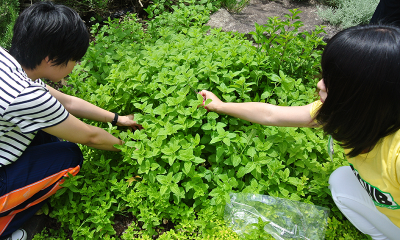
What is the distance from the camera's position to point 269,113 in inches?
83.6

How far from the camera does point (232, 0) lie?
15.6 ft

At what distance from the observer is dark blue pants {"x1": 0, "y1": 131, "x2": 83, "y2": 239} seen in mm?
2002

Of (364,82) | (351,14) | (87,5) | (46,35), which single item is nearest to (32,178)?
(46,35)

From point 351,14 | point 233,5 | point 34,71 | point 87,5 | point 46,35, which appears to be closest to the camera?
point 46,35

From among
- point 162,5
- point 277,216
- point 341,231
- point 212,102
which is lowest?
point 341,231

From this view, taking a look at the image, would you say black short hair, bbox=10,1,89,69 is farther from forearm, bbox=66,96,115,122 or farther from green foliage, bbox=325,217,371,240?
green foliage, bbox=325,217,371,240

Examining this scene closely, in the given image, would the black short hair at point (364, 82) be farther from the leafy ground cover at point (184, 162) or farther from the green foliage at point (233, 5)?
the green foliage at point (233, 5)

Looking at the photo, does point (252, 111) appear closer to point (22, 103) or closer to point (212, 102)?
point (212, 102)

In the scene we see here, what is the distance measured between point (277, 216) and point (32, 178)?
5.68 feet

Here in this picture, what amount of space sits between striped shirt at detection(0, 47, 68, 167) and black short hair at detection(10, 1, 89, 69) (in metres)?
0.11

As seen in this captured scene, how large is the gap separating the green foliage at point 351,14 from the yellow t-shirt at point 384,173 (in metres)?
3.17

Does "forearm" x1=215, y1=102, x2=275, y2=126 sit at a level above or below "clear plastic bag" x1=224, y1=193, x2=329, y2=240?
above

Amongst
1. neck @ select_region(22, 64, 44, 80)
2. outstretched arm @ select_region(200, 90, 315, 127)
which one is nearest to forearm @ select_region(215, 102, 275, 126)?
outstretched arm @ select_region(200, 90, 315, 127)

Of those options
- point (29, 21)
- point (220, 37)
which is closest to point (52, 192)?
point (29, 21)
